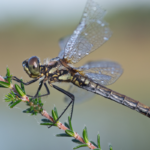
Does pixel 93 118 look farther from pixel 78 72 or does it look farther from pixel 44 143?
pixel 78 72

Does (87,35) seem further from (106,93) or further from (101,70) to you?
(106,93)

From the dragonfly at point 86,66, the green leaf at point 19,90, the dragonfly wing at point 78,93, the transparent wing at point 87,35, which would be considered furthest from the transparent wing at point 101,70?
the green leaf at point 19,90

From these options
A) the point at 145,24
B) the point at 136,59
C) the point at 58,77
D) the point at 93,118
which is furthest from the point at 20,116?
the point at 145,24

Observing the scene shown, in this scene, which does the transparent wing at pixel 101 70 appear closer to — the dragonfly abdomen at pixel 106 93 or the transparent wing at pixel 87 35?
the dragonfly abdomen at pixel 106 93

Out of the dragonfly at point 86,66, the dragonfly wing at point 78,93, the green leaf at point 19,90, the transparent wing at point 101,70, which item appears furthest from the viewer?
the dragonfly wing at point 78,93

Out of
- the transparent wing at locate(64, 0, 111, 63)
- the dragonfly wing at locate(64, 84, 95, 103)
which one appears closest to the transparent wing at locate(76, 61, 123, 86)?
the transparent wing at locate(64, 0, 111, 63)

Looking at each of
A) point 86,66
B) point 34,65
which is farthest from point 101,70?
point 34,65
